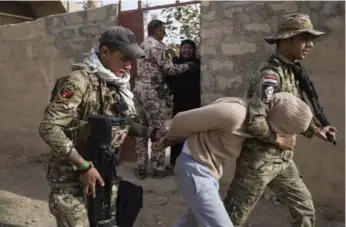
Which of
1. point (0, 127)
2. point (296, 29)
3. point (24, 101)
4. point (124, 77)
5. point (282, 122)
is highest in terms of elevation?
point (296, 29)

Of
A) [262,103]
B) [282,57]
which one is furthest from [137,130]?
[282,57]

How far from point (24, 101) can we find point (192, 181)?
4.55 m

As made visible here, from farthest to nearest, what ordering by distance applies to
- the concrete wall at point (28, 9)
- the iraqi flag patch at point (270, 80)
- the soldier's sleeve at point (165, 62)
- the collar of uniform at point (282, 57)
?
the concrete wall at point (28, 9)
the soldier's sleeve at point (165, 62)
the collar of uniform at point (282, 57)
the iraqi flag patch at point (270, 80)

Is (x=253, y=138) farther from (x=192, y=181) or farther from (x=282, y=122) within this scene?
(x=192, y=181)

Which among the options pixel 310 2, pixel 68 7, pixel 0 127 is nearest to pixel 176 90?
pixel 310 2

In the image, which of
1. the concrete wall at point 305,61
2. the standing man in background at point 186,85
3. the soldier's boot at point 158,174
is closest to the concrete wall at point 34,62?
the standing man in background at point 186,85

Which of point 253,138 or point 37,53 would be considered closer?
point 253,138

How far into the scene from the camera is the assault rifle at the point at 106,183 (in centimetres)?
245

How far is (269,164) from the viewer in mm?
2818

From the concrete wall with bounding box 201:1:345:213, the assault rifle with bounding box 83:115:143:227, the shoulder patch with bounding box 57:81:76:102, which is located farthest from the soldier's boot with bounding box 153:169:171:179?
the shoulder patch with bounding box 57:81:76:102

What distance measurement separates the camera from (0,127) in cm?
683

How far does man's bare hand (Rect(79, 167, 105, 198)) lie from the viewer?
2324 mm

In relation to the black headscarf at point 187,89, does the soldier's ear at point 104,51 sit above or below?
above

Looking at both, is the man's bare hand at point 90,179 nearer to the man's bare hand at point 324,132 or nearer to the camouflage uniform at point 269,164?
the camouflage uniform at point 269,164
